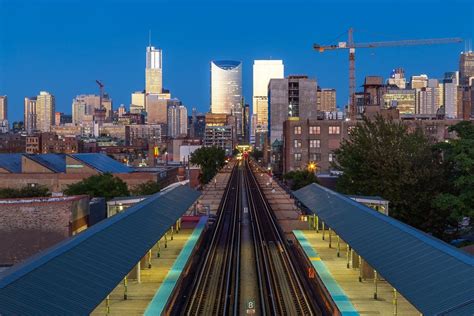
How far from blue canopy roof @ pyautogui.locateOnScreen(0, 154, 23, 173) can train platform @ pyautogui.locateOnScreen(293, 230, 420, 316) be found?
50.9m

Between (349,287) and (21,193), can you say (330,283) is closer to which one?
(349,287)

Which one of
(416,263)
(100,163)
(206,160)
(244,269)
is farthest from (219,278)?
(206,160)

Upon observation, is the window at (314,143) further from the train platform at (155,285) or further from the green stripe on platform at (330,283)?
the train platform at (155,285)

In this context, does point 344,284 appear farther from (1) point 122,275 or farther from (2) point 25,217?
(2) point 25,217

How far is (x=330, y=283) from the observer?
2609 centimetres

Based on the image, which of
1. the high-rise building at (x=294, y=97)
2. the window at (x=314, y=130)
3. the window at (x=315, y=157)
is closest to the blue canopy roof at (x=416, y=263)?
the window at (x=315, y=157)

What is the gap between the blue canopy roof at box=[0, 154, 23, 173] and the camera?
75.8 m

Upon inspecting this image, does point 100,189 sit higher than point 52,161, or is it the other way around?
point 52,161

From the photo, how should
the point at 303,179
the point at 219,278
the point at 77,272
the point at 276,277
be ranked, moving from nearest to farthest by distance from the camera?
the point at 77,272, the point at 219,278, the point at 276,277, the point at 303,179

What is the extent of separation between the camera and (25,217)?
37625mm

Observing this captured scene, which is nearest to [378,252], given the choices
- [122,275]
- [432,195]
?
[122,275]

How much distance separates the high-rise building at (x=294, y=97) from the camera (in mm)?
173750

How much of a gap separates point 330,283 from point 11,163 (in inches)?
2439

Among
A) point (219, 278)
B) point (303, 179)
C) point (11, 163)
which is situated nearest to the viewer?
point (219, 278)
